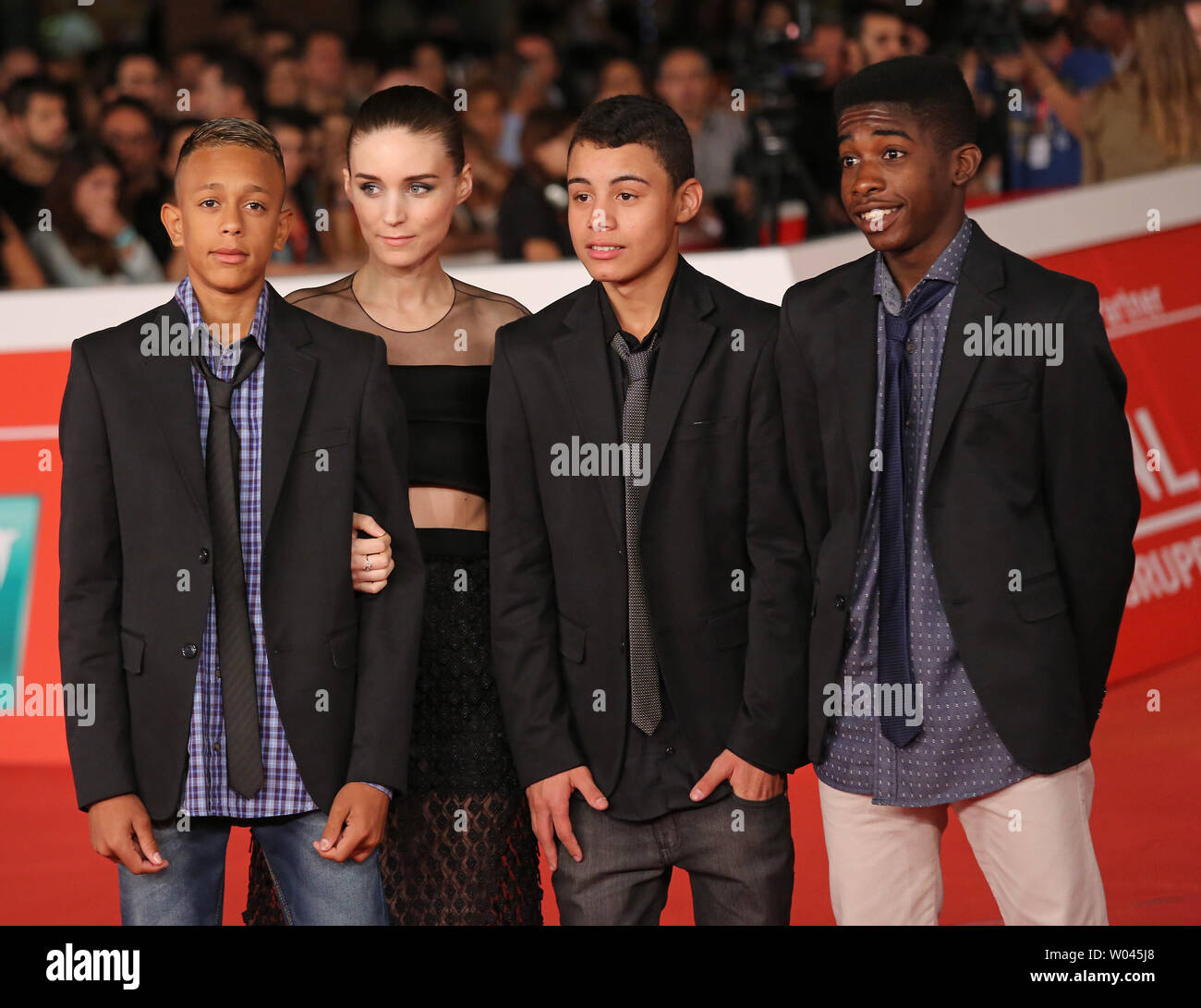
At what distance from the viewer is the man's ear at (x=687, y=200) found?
2460 millimetres

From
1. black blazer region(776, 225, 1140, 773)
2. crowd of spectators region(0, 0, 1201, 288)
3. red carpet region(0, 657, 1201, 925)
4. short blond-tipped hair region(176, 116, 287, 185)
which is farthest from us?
crowd of spectators region(0, 0, 1201, 288)

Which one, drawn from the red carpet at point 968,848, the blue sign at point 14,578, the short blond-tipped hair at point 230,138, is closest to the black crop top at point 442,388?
the short blond-tipped hair at point 230,138

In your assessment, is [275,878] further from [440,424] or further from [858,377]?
[858,377]

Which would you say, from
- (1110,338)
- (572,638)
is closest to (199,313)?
(572,638)

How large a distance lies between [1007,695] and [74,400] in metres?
1.37

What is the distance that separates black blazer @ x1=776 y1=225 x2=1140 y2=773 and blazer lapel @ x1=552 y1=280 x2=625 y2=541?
311mm

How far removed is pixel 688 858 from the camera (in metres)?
2.43

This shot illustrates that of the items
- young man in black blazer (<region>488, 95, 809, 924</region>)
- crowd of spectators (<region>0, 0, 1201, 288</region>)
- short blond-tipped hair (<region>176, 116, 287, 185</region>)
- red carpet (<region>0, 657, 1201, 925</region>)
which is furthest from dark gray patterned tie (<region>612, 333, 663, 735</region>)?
crowd of spectators (<region>0, 0, 1201, 288</region>)

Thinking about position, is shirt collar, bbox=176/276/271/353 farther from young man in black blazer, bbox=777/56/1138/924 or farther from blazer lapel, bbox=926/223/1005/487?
blazer lapel, bbox=926/223/1005/487

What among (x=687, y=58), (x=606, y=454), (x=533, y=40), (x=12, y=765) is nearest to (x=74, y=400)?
(x=606, y=454)

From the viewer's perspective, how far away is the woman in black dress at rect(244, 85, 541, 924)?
99.9 inches

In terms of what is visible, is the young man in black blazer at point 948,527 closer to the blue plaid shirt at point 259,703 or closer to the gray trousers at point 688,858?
the gray trousers at point 688,858

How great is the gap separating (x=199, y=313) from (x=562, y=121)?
2.99 metres
